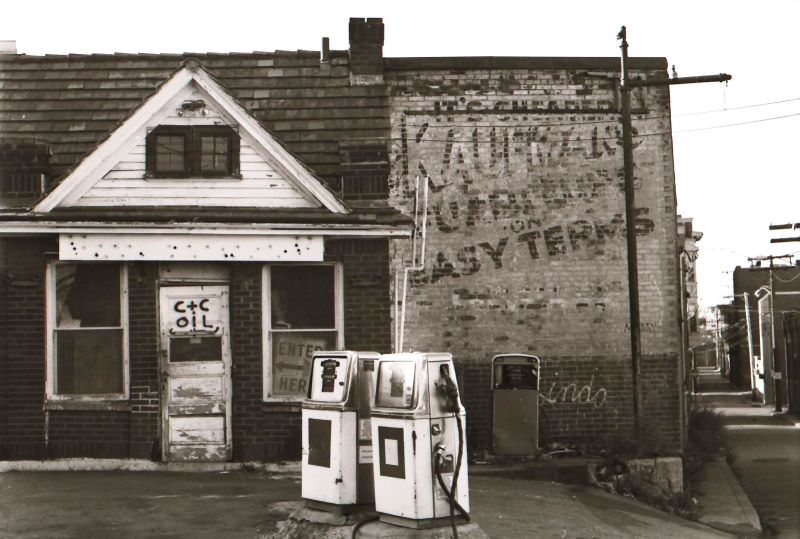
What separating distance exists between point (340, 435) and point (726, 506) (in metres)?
7.33

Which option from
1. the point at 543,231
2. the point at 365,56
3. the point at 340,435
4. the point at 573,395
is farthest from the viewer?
the point at 365,56

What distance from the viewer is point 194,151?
13.5 metres

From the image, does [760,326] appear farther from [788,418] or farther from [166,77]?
[166,77]

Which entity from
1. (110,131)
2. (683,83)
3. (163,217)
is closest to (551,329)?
(683,83)

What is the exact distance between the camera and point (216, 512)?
9719mm

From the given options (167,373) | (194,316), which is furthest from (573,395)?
(167,373)

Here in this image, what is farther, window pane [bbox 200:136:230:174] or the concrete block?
the concrete block

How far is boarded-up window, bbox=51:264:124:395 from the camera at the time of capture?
13.2 metres

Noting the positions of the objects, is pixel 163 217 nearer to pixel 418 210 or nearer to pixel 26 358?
pixel 26 358

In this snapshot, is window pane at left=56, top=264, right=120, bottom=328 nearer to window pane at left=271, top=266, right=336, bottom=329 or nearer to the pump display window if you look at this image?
window pane at left=271, top=266, right=336, bottom=329

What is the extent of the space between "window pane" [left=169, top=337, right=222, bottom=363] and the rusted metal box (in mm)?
3925

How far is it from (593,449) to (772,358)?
3139 centimetres

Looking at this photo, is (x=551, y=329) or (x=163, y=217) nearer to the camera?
(x=163, y=217)

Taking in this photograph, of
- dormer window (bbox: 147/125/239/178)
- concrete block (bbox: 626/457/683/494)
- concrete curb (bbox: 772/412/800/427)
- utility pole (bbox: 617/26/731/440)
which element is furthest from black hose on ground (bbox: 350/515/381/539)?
concrete curb (bbox: 772/412/800/427)
